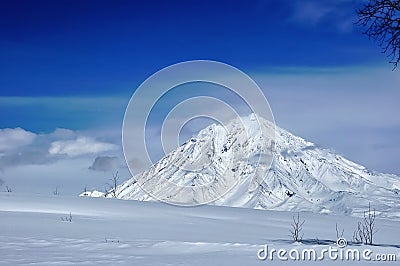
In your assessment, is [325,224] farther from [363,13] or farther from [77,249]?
[77,249]

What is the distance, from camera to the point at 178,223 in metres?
16.3

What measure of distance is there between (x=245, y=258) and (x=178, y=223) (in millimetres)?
8255

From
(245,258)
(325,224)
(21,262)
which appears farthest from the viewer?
(325,224)

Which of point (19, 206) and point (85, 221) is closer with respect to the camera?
point (85, 221)

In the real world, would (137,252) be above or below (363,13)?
below

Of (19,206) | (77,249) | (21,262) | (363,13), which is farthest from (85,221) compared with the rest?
(363,13)

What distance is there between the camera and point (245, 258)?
814 cm

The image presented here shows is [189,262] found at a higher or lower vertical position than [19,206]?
lower

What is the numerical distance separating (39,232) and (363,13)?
7.80 meters

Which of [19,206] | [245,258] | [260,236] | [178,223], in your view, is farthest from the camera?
[19,206]

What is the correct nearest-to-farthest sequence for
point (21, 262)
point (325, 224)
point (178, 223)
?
point (21, 262) < point (178, 223) < point (325, 224)

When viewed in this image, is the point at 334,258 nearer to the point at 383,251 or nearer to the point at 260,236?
the point at 383,251

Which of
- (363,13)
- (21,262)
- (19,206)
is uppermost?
(363,13)

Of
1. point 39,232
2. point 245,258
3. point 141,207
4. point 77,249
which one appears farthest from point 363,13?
point 141,207
